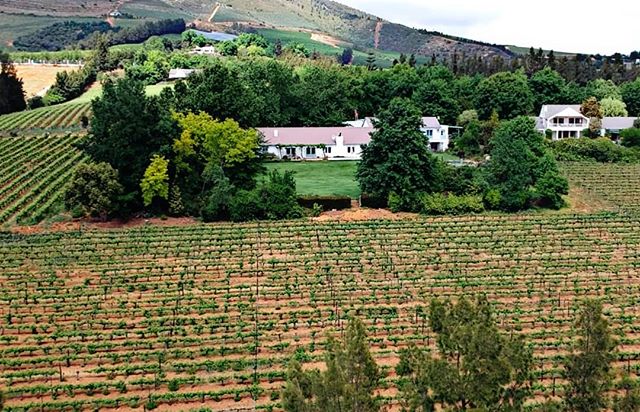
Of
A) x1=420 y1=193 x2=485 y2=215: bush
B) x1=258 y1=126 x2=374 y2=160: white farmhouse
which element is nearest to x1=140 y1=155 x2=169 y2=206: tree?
x1=420 y1=193 x2=485 y2=215: bush

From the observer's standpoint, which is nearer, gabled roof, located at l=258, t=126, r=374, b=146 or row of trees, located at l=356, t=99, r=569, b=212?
row of trees, located at l=356, t=99, r=569, b=212

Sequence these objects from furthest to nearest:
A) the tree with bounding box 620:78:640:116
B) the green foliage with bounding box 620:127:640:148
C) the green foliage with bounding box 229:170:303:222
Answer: the tree with bounding box 620:78:640:116 < the green foliage with bounding box 620:127:640:148 < the green foliage with bounding box 229:170:303:222

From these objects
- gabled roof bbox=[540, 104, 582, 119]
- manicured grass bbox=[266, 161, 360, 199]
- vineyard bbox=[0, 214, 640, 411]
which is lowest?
vineyard bbox=[0, 214, 640, 411]

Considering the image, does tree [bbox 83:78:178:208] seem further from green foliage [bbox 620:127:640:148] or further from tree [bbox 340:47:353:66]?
tree [bbox 340:47:353:66]

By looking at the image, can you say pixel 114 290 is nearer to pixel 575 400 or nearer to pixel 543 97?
pixel 575 400

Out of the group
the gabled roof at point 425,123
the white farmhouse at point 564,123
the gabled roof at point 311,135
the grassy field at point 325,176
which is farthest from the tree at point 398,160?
the white farmhouse at point 564,123

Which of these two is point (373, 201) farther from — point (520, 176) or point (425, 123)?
point (425, 123)

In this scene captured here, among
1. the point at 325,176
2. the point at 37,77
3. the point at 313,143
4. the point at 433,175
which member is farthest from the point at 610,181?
the point at 37,77
